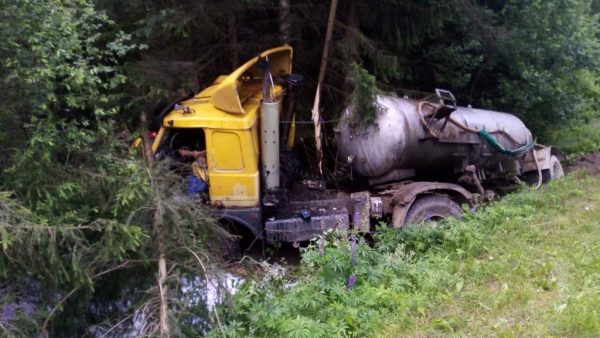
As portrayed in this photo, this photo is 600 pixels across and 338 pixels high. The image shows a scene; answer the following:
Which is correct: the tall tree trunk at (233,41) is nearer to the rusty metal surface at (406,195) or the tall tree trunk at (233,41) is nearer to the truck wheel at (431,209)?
the rusty metal surface at (406,195)

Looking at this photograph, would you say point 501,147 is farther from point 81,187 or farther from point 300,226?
point 81,187

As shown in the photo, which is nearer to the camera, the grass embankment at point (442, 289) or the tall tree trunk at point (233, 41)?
the grass embankment at point (442, 289)

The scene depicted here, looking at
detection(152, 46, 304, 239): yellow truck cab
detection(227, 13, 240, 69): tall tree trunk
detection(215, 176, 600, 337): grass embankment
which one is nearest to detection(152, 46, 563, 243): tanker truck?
detection(152, 46, 304, 239): yellow truck cab

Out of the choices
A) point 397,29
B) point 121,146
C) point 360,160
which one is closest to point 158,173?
point 121,146

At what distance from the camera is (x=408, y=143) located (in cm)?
742

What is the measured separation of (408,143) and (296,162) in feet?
5.17

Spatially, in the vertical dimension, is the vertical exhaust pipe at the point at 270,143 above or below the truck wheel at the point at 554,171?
above

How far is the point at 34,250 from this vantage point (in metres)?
3.60

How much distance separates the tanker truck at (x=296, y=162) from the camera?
6.63 meters

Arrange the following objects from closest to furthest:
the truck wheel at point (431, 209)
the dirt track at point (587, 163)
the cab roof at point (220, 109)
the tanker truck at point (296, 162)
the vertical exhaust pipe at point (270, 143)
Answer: the cab roof at point (220, 109) < the tanker truck at point (296, 162) < the vertical exhaust pipe at point (270, 143) < the truck wheel at point (431, 209) < the dirt track at point (587, 163)

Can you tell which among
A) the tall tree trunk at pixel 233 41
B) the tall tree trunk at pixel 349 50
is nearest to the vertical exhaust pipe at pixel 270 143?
the tall tree trunk at pixel 349 50

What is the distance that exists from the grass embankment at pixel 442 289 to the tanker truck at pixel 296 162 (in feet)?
4.16

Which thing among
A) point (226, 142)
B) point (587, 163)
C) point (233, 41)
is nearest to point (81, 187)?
point (226, 142)

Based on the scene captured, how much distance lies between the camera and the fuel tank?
7.40 metres
